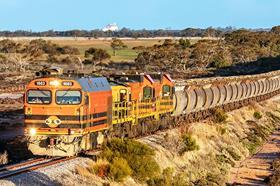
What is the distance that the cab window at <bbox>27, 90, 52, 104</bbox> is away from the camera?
74.4 feet

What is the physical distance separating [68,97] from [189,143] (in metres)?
10.5

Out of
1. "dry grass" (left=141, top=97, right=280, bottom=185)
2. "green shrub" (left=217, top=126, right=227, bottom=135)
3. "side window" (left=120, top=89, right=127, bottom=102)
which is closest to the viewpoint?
"side window" (left=120, top=89, right=127, bottom=102)

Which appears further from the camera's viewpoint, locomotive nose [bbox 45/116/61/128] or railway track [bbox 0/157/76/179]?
locomotive nose [bbox 45/116/61/128]

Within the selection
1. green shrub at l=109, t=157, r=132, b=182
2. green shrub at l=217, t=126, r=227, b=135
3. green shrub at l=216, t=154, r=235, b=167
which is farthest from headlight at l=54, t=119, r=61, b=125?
green shrub at l=217, t=126, r=227, b=135

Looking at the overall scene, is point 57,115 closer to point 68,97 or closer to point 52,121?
point 52,121

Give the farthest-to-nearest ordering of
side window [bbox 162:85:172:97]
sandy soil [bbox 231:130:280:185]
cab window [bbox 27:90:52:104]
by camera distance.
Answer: side window [bbox 162:85:172:97] → sandy soil [bbox 231:130:280:185] → cab window [bbox 27:90:52:104]

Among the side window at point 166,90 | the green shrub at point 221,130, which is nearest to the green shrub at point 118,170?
the side window at point 166,90

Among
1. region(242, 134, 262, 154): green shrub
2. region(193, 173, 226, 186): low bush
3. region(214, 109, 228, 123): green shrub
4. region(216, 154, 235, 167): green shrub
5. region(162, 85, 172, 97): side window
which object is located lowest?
region(242, 134, 262, 154): green shrub

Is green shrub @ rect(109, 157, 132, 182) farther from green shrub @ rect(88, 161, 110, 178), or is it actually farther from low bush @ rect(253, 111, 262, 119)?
low bush @ rect(253, 111, 262, 119)

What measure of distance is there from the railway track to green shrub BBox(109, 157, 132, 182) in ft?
6.64

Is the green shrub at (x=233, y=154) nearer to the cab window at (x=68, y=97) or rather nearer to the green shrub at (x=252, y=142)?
the green shrub at (x=252, y=142)

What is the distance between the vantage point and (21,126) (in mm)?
40375

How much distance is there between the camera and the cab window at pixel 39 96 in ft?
74.4

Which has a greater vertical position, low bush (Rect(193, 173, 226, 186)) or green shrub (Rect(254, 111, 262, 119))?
low bush (Rect(193, 173, 226, 186))
